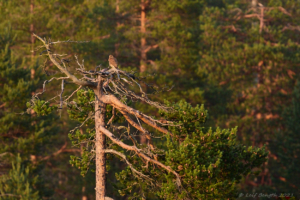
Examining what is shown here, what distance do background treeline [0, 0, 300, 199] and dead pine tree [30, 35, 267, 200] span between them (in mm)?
11624

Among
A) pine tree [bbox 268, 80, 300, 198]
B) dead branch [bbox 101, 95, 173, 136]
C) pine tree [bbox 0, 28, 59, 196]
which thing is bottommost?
pine tree [bbox 268, 80, 300, 198]

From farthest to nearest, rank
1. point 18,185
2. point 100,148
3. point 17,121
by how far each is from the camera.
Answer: point 17,121
point 18,185
point 100,148

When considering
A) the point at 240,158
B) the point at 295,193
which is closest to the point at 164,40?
the point at 295,193

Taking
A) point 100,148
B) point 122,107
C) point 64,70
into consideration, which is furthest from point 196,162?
point 64,70

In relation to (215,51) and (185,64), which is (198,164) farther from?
(215,51)

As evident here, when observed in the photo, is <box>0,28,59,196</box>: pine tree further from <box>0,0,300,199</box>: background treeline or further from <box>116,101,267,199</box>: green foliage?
<box>116,101,267,199</box>: green foliage

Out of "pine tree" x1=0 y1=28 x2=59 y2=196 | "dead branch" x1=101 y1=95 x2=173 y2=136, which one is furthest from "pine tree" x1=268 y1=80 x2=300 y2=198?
"dead branch" x1=101 y1=95 x2=173 y2=136

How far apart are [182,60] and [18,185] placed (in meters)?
12.7

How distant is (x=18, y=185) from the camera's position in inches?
727

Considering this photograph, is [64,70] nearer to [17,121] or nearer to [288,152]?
[17,121]

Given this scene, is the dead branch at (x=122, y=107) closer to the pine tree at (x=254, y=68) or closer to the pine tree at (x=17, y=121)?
the pine tree at (x=17, y=121)

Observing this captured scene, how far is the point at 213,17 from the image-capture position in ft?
96.6

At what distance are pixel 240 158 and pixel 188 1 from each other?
1752 cm

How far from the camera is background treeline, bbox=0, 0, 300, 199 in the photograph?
23812 mm
